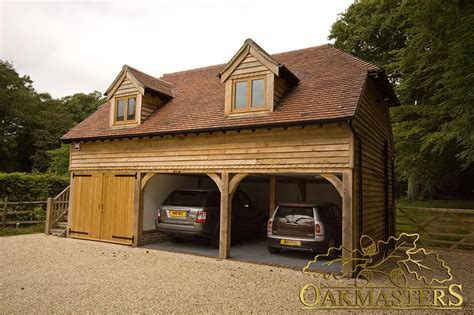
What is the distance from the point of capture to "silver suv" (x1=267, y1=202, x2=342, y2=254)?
9.00 metres

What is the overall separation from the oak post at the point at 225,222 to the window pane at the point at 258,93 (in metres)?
2.20

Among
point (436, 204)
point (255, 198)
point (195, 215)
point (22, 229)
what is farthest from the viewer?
point (436, 204)

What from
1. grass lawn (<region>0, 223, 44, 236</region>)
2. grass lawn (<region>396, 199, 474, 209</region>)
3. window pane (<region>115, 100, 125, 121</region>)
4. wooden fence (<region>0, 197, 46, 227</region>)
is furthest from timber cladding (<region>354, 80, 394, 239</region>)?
wooden fence (<region>0, 197, 46, 227</region>)

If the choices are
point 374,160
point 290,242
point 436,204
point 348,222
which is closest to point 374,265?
point 348,222

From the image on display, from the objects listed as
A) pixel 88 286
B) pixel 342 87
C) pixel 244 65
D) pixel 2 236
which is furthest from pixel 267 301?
pixel 2 236

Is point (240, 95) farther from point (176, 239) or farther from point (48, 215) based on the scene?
point (48, 215)

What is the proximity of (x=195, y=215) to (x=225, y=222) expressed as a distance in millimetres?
1123

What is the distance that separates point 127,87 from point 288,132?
652cm

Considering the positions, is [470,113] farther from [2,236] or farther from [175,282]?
[2,236]

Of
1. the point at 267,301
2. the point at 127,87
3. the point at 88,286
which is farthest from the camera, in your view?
the point at 127,87

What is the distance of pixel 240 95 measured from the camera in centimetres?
1017

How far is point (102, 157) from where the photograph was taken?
1239cm

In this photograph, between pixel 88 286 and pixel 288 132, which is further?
pixel 288 132

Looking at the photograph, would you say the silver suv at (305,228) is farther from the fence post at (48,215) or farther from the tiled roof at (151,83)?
the fence post at (48,215)
